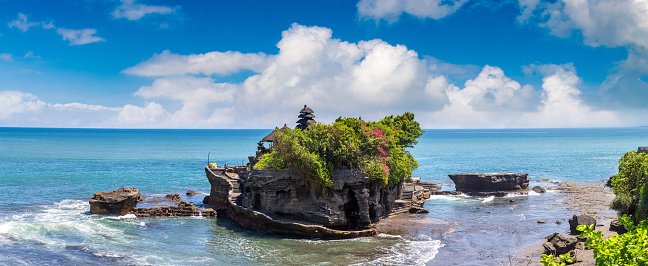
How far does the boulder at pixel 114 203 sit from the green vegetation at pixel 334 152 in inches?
559

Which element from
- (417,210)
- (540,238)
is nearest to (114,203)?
(417,210)

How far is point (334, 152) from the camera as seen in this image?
39125 mm

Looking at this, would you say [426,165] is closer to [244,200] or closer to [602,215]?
[602,215]

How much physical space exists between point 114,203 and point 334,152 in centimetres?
2237

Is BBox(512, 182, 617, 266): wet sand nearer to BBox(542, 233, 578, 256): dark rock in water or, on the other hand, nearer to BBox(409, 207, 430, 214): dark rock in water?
BBox(542, 233, 578, 256): dark rock in water

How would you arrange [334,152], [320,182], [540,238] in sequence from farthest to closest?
[334,152]
[320,182]
[540,238]

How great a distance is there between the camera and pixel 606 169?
322 feet

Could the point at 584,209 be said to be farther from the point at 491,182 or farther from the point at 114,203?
the point at 114,203

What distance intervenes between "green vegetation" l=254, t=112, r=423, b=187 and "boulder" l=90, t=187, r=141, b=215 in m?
14.2

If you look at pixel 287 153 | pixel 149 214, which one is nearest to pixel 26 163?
pixel 149 214

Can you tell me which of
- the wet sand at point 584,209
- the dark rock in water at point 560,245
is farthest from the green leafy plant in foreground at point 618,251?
the dark rock in water at point 560,245

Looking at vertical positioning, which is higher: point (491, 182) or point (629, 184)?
point (629, 184)

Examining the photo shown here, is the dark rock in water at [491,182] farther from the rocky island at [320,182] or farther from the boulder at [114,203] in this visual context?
the boulder at [114,203]

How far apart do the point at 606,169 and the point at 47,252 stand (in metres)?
102
